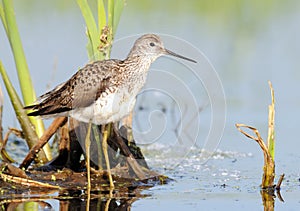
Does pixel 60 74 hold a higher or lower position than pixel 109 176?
higher

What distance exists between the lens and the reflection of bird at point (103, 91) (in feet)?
27.6

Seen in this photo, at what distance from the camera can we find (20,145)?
35.8ft

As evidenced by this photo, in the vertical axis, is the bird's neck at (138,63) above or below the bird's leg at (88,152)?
above

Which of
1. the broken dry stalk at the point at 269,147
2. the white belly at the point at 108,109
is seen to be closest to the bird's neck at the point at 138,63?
the white belly at the point at 108,109

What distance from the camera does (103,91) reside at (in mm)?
8516

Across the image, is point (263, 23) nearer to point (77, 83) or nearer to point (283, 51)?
point (283, 51)

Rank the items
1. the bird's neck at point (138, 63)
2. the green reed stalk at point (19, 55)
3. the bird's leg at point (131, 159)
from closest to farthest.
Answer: the bird's neck at point (138, 63)
the bird's leg at point (131, 159)
the green reed stalk at point (19, 55)

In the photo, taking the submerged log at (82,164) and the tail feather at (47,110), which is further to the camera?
the submerged log at (82,164)

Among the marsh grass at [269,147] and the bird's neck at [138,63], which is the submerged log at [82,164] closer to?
the bird's neck at [138,63]

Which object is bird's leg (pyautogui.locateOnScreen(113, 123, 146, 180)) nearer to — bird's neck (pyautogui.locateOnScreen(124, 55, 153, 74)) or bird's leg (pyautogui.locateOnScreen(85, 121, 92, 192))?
bird's leg (pyautogui.locateOnScreen(85, 121, 92, 192))

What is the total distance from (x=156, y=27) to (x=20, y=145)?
5651mm

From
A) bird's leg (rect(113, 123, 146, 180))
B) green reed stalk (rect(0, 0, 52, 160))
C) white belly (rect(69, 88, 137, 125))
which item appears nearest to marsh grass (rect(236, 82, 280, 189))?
white belly (rect(69, 88, 137, 125))

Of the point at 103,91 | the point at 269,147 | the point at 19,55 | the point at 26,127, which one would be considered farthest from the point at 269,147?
the point at 19,55

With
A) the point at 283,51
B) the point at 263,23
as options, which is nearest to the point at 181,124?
the point at 283,51
